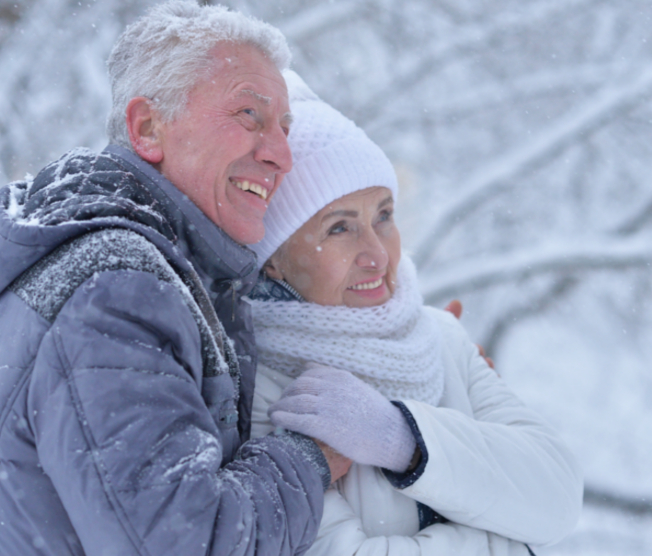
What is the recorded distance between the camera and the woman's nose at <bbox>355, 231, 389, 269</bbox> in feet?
7.04

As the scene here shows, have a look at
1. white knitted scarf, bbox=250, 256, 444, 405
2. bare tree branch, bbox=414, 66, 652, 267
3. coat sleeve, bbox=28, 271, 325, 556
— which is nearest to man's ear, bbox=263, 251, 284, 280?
white knitted scarf, bbox=250, 256, 444, 405

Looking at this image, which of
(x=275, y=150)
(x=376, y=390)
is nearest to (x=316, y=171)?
(x=275, y=150)

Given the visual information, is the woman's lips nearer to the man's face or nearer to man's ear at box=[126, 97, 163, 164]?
the man's face

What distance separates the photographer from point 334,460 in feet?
5.52

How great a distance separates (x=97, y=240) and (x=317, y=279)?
1043 millimetres

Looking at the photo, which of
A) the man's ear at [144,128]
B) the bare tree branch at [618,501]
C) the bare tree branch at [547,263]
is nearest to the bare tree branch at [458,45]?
the bare tree branch at [547,263]

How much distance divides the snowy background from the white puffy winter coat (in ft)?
15.5

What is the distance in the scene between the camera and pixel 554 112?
752cm

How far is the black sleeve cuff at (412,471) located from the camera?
1694 millimetres

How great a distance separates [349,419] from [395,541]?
399mm

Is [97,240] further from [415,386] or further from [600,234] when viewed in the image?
[600,234]

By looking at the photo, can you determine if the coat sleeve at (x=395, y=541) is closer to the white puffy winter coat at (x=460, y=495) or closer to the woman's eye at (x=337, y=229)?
the white puffy winter coat at (x=460, y=495)

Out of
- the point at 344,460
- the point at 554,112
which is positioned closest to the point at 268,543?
the point at 344,460

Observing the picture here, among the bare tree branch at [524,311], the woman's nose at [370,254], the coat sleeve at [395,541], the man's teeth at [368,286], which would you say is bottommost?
the bare tree branch at [524,311]
